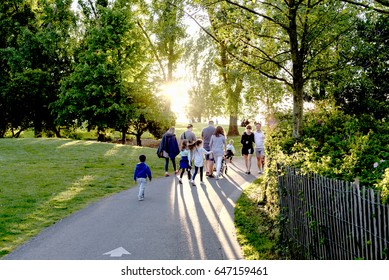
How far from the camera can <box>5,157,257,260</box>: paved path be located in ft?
23.9

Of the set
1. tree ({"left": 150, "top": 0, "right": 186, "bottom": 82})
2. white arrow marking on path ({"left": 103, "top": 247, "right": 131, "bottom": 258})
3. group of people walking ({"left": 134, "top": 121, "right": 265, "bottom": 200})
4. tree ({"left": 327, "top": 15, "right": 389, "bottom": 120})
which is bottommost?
white arrow marking on path ({"left": 103, "top": 247, "right": 131, "bottom": 258})

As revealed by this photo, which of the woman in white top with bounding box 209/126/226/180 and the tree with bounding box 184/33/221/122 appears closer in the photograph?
the woman in white top with bounding box 209/126/226/180

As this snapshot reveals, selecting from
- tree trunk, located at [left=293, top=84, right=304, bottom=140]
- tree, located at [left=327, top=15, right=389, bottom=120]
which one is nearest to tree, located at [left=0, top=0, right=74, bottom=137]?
tree, located at [left=327, top=15, right=389, bottom=120]

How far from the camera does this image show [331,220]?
5500 mm

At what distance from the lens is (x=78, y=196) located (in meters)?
12.6

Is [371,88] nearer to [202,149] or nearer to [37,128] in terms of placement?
[202,149]

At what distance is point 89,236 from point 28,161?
532 inches

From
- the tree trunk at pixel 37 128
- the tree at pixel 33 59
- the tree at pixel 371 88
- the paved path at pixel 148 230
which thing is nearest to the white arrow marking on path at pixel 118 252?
the paved path at pixel 148 230

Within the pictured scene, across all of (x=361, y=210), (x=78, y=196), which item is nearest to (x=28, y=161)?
(x=78, y=196)

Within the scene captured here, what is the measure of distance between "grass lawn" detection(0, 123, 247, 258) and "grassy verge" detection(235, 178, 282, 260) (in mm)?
4450

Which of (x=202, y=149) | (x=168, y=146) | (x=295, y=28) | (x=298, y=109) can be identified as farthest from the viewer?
(x=168, y=146)

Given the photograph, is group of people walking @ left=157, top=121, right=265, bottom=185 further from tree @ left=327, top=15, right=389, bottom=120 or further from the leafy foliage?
tree @ left=327, top=15, right=389, bottom=120

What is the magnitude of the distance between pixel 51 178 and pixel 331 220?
12653 millimetres

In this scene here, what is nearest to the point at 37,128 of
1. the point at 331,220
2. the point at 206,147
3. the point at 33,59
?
the point at 33,59
